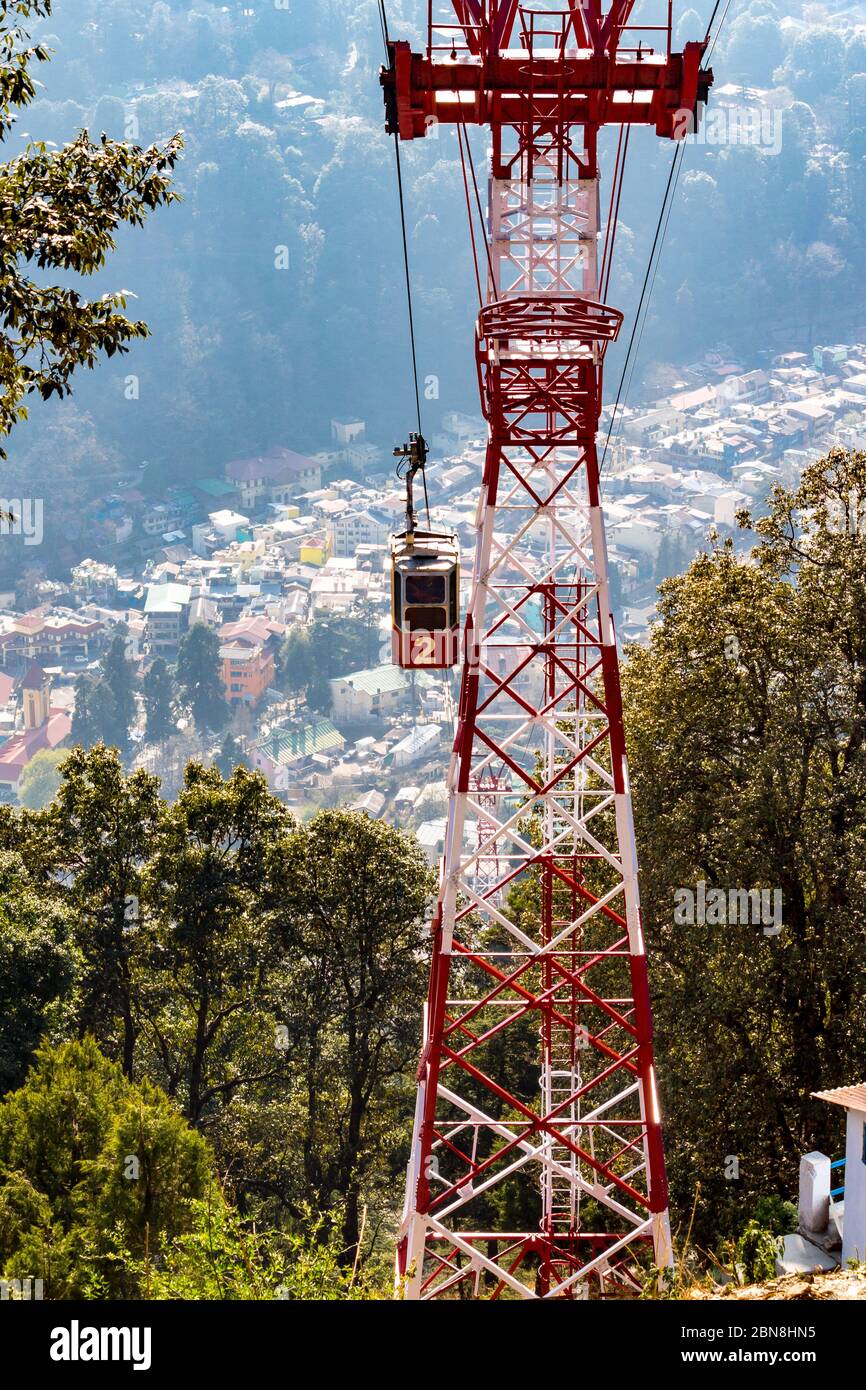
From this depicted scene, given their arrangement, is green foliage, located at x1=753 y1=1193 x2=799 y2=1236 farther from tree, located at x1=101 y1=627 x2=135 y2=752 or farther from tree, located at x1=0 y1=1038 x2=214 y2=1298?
tree, located at x1=101 y1=627 x2=135 y2=752

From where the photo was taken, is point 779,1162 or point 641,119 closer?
point 641,119

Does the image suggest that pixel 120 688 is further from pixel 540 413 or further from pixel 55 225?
pixel 55 225

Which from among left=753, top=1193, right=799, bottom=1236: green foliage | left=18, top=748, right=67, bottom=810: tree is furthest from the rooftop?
left=18, top=748, right=67, bottom=810: tree

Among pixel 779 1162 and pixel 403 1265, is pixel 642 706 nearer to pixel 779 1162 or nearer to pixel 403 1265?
pixel 779 1162

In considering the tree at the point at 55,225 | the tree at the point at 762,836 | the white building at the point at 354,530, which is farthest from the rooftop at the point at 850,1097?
the white building at the point at 354,530

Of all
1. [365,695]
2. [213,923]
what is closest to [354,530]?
[365,695]
